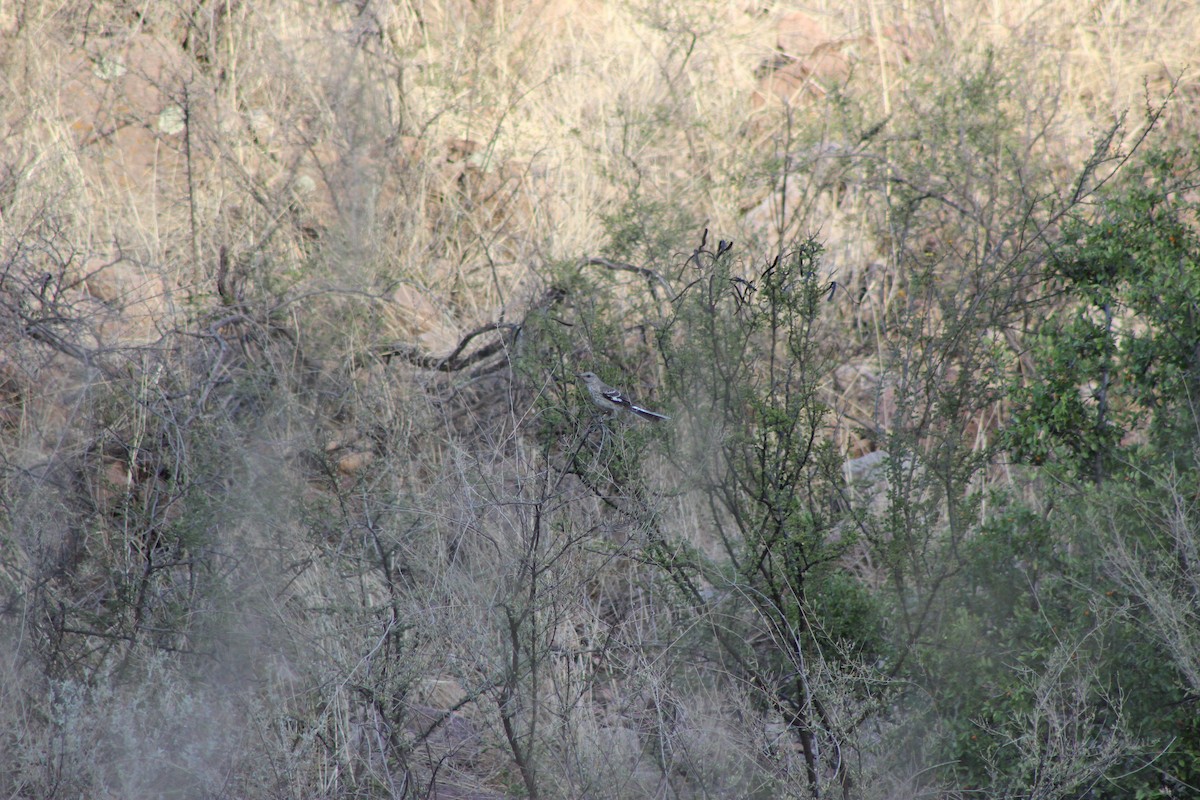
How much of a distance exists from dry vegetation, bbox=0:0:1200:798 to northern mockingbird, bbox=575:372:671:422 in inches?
5.5

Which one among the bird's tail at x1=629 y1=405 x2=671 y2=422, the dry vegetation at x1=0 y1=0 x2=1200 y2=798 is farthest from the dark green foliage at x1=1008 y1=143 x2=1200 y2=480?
the bird's tail at x1=629 y1=405 x2=671 y2=422

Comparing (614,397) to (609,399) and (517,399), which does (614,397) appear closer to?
(609,399)

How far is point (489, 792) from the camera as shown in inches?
205

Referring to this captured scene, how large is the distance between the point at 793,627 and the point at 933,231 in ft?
15.1

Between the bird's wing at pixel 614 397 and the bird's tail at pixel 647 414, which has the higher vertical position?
the bird's wing at pixel 614 397

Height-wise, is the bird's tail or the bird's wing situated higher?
the bird's wing

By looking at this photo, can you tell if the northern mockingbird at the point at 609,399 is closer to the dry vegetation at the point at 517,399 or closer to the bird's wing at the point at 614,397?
the bird's wing at the point at 614,397

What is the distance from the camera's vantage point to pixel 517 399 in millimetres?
6523

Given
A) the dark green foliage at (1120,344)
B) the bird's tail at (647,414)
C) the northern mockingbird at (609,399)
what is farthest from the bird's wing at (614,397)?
the dark green foliage at (1120,344)

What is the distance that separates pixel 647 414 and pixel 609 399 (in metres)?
0.33

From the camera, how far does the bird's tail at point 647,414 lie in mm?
4938

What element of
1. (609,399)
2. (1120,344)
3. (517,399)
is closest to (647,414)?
(609,399)

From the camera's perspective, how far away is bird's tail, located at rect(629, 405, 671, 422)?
16.2 ft

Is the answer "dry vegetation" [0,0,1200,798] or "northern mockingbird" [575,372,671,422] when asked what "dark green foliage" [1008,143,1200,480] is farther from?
"northern mockingbird" [575,372,671,422]
